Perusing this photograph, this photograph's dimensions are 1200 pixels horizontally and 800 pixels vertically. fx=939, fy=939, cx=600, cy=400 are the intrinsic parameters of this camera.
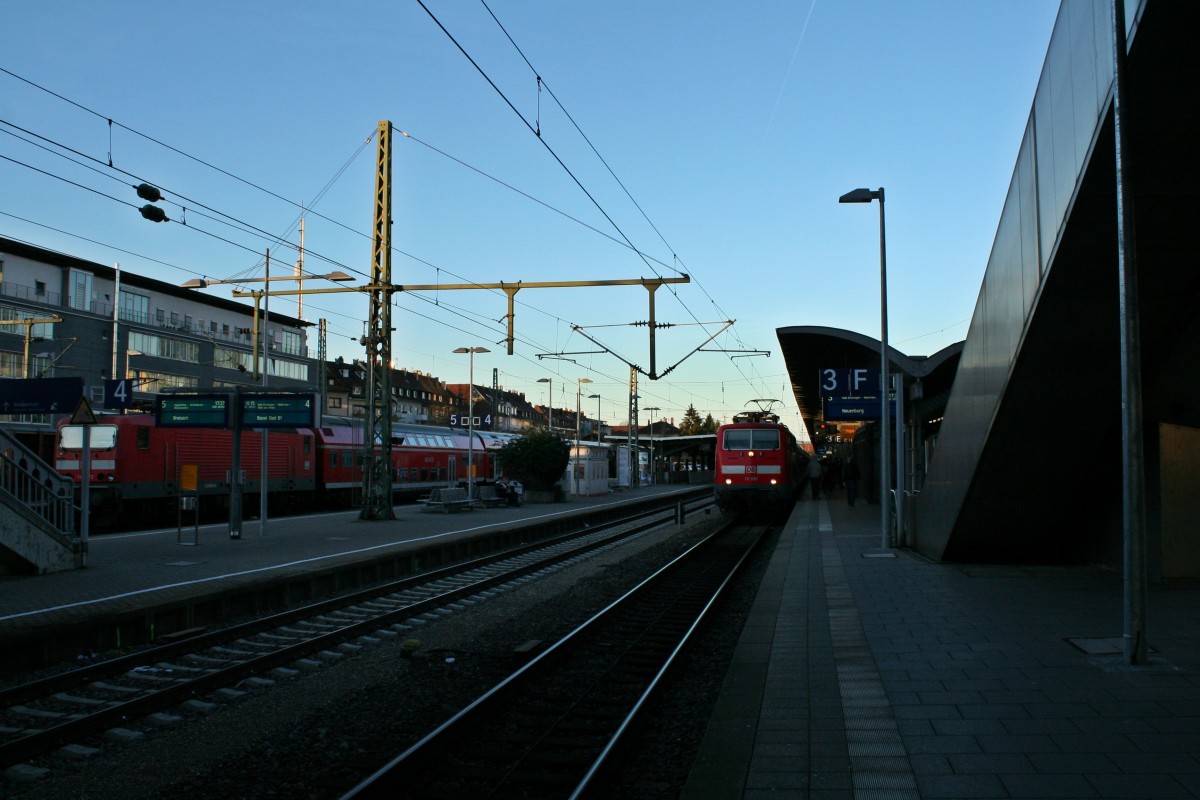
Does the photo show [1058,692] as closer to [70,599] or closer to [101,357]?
[70,599]

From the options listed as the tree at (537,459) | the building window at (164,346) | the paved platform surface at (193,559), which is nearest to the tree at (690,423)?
the building window at (164,346)

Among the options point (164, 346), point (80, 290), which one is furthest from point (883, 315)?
point (164, 346)

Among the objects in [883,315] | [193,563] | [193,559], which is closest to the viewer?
[193,563]

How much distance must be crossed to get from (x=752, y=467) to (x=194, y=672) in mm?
21316

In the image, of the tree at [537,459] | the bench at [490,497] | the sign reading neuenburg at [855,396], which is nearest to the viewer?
the sign reading neuenburg at [855,396]

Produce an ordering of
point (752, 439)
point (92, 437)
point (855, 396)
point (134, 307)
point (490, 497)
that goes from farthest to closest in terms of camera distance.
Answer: point (134, 307) → point (490, 497) → point (752, 439) → point (855, 396) → point (92, 437)

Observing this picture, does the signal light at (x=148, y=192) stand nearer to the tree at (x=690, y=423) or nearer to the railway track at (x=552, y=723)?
the railway track at (x=552, y=723)

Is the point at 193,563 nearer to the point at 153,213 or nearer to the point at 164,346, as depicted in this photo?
the point at 153,213

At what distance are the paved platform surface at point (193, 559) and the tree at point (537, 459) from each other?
9.51 m

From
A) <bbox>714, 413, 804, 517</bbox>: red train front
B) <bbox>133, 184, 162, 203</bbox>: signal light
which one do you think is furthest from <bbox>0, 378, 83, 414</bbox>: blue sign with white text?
<bbox>714, 413, 804, 517</bbox>: red train front

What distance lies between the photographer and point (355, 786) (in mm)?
5055

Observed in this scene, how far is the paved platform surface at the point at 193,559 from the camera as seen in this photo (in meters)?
10.3

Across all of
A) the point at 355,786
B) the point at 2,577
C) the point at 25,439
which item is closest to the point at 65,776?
the point at 355,786

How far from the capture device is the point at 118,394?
78.0ft
